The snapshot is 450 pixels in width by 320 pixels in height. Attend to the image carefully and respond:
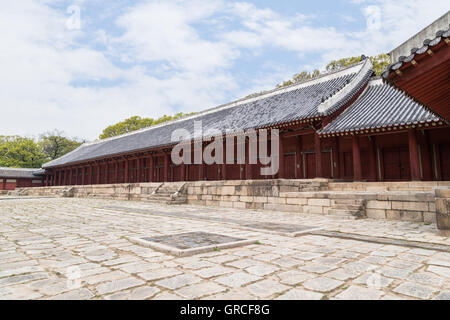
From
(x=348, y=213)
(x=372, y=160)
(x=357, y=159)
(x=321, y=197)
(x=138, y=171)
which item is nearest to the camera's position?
(x=348, y=213)

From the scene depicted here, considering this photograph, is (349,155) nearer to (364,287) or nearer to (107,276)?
(364,287)

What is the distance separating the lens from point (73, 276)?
2.60 m

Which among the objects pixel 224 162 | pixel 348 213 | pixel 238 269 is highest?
pixel 224 162

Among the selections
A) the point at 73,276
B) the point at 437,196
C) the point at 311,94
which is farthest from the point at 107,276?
the point at 311,94

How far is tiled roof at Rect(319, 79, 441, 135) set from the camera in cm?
1003

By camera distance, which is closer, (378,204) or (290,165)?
(378,204)

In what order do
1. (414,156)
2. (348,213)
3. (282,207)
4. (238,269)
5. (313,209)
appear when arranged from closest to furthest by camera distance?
(238,269), (348,213), (313,209), (282,207), (414,156)

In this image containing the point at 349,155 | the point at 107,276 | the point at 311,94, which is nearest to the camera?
the point at 107,276

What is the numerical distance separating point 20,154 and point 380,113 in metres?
48.9

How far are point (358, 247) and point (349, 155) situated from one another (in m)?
10.3

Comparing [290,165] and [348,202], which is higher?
[290,165]

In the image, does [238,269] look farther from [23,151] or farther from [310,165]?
[23,151]

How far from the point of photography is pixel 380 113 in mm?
11625

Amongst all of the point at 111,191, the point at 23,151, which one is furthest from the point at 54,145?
the point at 111,191
